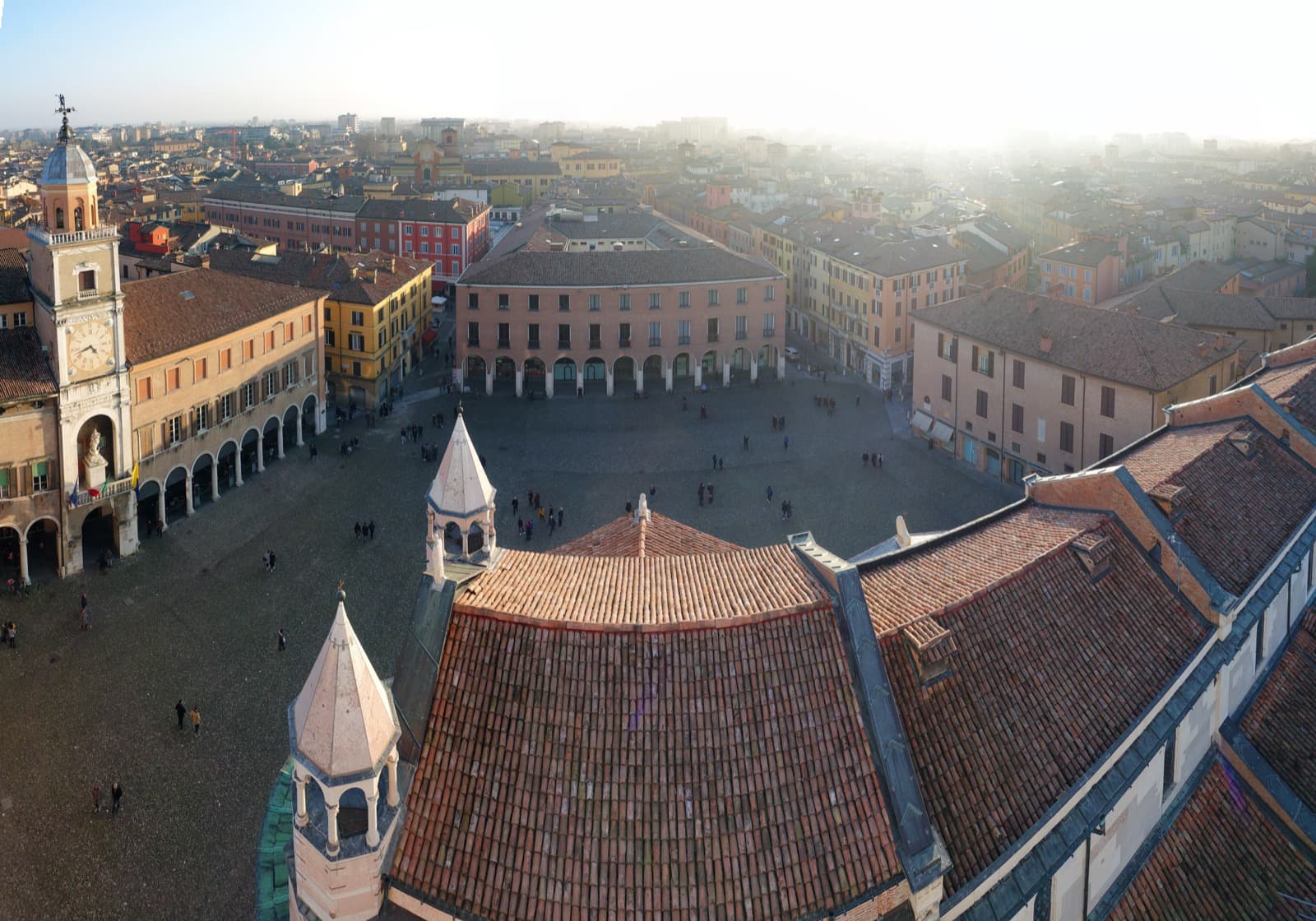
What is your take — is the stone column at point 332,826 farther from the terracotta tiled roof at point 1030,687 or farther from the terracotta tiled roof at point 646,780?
the terracotta tiled roof at point 1030,687

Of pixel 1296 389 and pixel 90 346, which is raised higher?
pixel 90 346

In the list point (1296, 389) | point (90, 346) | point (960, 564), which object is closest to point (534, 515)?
point (90, 346)

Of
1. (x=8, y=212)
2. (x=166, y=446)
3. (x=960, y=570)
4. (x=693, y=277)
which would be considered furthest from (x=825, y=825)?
(x=8, y=212)

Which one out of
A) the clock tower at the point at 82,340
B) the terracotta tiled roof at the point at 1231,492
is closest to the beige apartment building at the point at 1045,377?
the terracotta tiled roof at the point at 1231,492

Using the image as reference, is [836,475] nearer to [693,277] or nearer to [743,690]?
[693,277]

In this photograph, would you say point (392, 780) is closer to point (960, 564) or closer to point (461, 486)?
point (461, 486)
